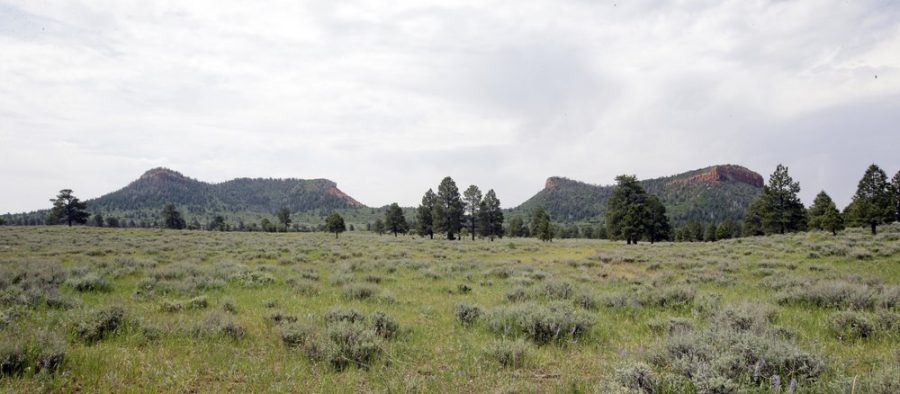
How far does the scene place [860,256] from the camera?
2086 cm

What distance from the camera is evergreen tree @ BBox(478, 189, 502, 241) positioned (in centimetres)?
7231

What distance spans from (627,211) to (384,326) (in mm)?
49498

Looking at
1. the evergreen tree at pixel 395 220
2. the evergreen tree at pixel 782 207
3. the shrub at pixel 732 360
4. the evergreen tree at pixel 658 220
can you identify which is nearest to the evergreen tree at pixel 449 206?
the evergreen tree at pixel 395 220

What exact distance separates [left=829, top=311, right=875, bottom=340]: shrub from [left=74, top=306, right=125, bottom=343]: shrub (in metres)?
14.1

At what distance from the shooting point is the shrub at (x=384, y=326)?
7.74m

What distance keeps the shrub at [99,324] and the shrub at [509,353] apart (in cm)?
732

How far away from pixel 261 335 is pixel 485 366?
191 inches

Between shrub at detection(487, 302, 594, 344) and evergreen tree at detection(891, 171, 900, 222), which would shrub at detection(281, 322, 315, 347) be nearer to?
shrub at detection(487, 302, 594, 344)

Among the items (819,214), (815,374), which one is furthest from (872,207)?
(815,374)

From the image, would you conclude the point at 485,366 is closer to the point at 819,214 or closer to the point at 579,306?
the point at 579,306

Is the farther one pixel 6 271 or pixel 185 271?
pixel 185 271

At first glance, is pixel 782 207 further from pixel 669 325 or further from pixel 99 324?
pixel 99 324

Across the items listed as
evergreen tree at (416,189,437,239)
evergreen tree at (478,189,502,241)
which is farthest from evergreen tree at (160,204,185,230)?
evergreen tree at (478,189,502,241)

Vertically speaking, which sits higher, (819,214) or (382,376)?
(819,214)
